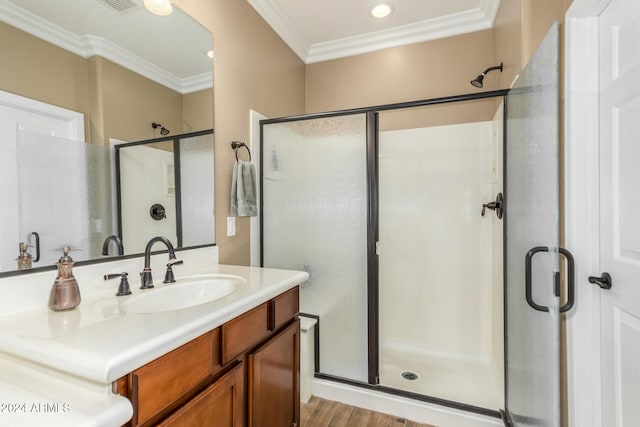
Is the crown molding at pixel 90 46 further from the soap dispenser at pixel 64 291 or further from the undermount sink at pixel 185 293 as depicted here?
the undermount sink at pixel 185 293

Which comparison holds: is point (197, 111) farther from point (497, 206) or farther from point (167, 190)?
point (497, 206)

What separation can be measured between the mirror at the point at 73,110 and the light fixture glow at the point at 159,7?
0.02 meters

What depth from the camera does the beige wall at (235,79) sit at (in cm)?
175

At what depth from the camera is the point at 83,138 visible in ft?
3.59

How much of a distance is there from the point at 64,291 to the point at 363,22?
100 inches

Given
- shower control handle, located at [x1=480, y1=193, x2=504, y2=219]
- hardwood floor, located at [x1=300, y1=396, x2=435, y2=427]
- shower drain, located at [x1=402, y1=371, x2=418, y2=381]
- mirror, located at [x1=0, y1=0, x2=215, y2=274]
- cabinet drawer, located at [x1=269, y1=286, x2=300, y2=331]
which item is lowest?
hardwood floor, located at [x1=300, y1=396, x2=435, y2=427]

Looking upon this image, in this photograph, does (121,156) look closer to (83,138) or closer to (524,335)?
(83,138)

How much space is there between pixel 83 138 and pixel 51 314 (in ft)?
2.02

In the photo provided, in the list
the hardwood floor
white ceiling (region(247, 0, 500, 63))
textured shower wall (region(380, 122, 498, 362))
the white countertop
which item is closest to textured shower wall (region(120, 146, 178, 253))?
the white countertop

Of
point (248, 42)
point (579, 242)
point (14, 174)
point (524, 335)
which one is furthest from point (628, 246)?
point (248, 42)

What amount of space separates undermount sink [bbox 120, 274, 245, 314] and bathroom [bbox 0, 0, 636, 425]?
0.41 m

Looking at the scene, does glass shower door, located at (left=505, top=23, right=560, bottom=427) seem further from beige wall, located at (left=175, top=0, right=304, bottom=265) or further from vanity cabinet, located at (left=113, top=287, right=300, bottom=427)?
beige wall, located at (left=175, top=0, right=304, bottom=265)

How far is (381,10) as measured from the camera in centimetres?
221

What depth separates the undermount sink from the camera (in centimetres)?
113
